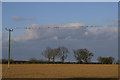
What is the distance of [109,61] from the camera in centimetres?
9381

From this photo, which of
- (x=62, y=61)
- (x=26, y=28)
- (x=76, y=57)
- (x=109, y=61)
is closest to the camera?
(x=26, y=28)

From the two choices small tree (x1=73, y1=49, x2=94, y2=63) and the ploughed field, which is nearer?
the ploughed field

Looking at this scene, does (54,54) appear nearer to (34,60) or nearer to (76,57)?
(34,60)

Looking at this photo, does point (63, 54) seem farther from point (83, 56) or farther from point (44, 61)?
point (83, 56)

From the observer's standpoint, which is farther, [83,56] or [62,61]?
[83,56]

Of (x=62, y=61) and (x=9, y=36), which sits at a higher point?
(x=9, y=36)

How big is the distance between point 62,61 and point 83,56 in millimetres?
18886

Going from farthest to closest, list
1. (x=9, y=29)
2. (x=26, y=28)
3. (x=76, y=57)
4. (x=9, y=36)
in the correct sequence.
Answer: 1. (x=76, y=57)
2. (x=9, y=36)
3. (x=9, y=29)
4. (x=26, y=28)

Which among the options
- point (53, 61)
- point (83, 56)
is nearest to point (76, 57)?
point (83, 56)

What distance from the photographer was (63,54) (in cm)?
8556

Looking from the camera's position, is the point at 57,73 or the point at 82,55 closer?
the point at 57,73

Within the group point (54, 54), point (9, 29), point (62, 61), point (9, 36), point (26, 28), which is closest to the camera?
point (26, 28)

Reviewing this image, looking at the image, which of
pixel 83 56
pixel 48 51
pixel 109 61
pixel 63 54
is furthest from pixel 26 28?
pixel 83 56

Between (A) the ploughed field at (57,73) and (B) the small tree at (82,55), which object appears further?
(B) the small tree at (82,55)
